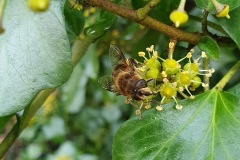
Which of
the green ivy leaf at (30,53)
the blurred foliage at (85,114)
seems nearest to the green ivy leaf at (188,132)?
the green ivy leaf at (30,53)

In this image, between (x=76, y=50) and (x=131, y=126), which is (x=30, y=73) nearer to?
(x=131, y=126)

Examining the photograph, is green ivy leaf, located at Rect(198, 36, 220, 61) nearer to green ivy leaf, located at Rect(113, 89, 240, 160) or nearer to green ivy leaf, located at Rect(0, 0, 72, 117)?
green ivy leaf, located at Rect(113, 89, 240, 160)

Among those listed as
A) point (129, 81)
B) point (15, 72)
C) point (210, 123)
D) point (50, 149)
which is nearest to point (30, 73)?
point (15, 72)

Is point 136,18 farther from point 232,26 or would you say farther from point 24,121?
point 24,121

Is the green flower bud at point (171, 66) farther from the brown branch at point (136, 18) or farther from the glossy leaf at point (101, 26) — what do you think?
the glossy leaf at point (101, 26)

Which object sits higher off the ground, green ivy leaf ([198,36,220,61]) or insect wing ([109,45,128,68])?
green ivy leaf ([198,36,220,61])

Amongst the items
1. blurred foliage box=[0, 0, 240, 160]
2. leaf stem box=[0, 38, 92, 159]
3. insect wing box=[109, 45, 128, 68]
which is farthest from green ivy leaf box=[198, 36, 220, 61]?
blurred foliage box=[0, 0, 240, 160]

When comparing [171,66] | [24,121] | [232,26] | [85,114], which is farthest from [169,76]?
[85,114]
